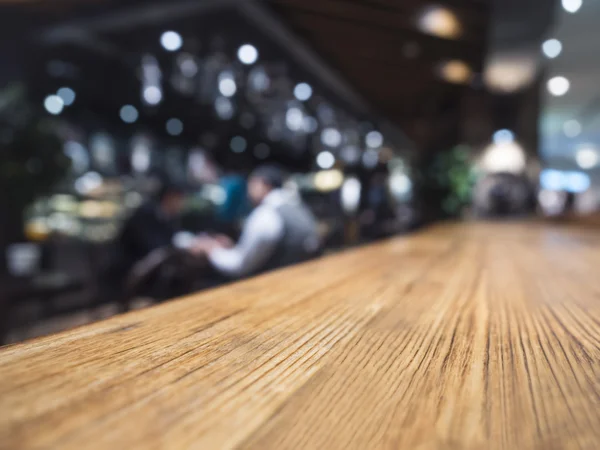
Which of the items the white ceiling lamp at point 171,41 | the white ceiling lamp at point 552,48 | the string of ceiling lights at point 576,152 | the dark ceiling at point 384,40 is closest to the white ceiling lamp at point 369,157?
the dark ceiling at point 384,40

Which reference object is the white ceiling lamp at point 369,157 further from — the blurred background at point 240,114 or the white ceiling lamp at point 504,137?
the white ceiling lamp at point 504,137

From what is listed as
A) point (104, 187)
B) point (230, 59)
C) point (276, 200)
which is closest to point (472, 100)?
point (230, 59)

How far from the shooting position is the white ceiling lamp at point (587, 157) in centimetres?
1320

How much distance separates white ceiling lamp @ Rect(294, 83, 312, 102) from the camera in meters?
Result: 6.22

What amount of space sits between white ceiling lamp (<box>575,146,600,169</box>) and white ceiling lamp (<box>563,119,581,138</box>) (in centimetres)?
180

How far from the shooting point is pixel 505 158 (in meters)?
7.79

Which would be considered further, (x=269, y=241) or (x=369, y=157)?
(x=369, y=157)

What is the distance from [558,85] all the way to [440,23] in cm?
227

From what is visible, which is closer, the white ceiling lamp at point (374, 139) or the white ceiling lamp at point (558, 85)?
the white ceiling lamp at point (558, 85)

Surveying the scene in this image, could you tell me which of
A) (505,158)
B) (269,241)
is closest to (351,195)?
(505,158)

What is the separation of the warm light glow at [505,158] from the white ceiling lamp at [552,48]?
2903 millimetres


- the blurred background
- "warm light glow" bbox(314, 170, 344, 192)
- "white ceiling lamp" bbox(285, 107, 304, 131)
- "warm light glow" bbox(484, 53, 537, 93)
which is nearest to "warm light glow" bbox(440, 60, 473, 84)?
Result: the blurred background

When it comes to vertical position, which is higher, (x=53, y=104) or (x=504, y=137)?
(x=53, y=104)

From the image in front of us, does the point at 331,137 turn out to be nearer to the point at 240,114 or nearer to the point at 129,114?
the point at 240,114
